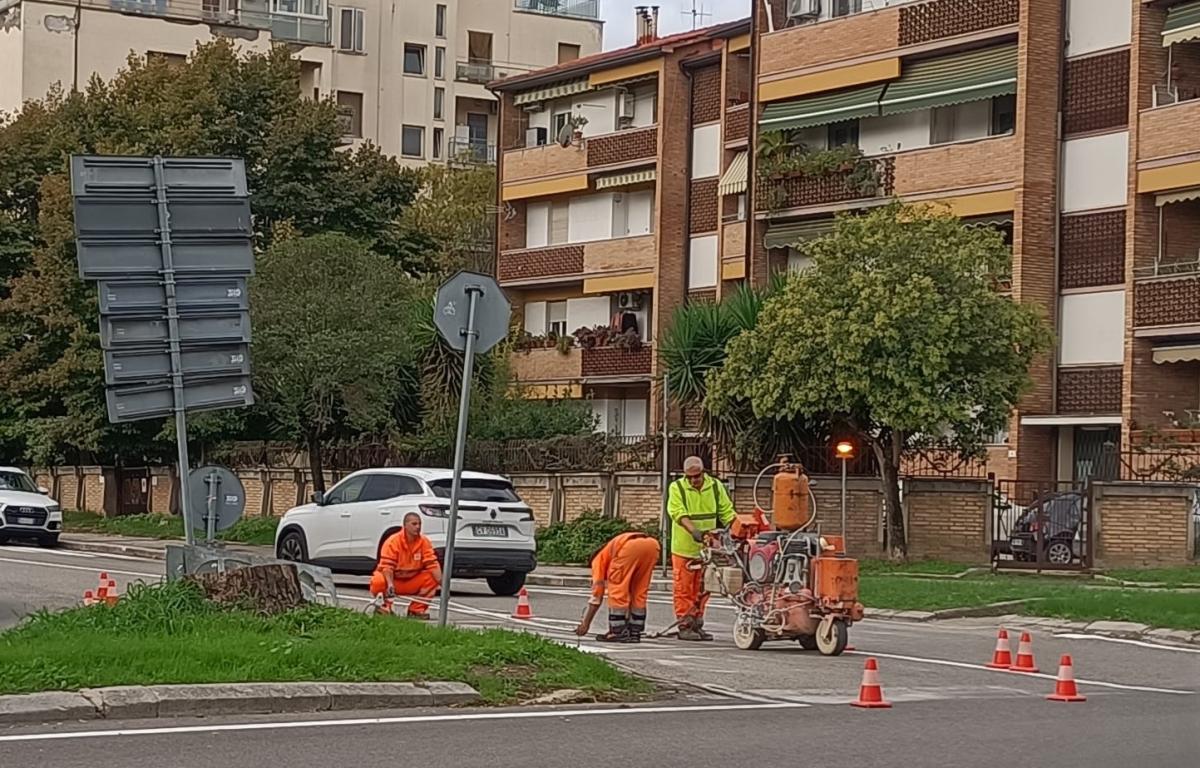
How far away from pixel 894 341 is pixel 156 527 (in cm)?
2113

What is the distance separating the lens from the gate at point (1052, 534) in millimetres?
32125

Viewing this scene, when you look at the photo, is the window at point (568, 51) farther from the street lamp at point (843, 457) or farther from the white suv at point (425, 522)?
the white suv at point (425, 522)

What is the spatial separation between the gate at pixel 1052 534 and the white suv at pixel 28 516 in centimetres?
1815

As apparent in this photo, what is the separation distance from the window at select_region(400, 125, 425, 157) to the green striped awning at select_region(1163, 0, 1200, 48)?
46.7 m

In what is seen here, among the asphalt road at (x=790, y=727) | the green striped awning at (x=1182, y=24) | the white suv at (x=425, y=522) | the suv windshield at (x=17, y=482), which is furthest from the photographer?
the suv windshield at (x=17, y=482)

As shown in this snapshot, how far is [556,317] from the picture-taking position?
56.4 metres

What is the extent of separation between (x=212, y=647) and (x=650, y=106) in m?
41.0

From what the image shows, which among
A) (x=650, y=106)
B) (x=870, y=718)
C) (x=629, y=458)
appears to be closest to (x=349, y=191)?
(x=650, y=106)

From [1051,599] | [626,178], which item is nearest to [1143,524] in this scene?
[1051,599]

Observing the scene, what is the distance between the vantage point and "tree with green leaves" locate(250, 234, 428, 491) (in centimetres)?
3922

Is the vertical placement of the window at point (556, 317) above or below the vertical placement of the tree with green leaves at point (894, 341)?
above

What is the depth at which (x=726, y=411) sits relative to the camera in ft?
116

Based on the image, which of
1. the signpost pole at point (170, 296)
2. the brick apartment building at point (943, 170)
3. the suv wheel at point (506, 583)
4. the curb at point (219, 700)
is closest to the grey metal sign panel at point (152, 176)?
the signpost pole at point (170, 296)

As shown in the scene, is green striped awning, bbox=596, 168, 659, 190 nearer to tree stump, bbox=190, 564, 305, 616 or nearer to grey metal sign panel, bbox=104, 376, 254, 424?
grey metal sign panel, bbox=104, 376, 254, 424
